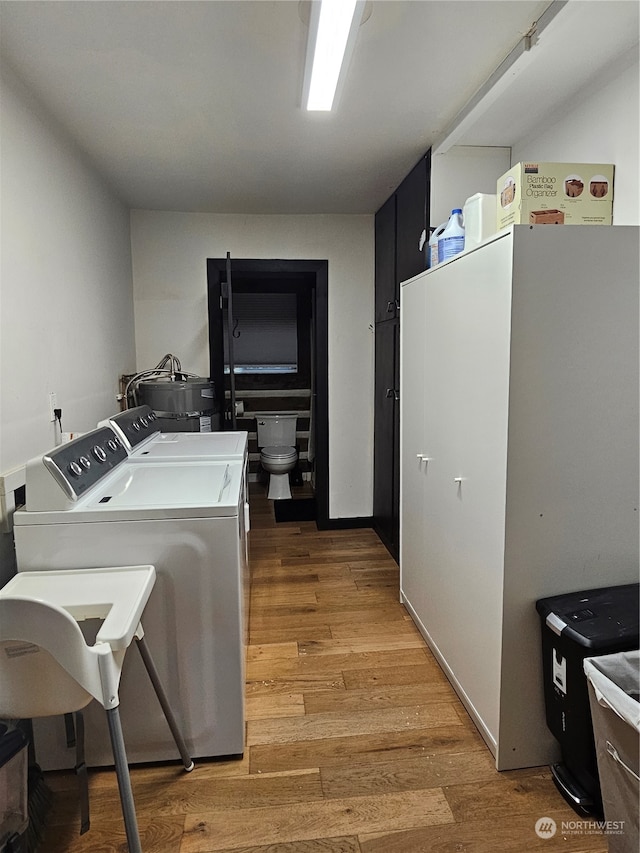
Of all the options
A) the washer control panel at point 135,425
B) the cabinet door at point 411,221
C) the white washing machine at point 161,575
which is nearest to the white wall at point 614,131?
the cabinet door at point 411,221

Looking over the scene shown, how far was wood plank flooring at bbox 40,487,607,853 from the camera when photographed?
1430 mm

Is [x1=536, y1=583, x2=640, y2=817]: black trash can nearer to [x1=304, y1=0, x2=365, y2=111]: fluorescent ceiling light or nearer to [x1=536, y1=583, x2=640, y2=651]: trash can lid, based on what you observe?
[x1=536, y1=583, x2=640, y2=651]: trash can lid

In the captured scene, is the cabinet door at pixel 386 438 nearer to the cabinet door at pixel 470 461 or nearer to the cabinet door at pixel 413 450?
the cabinet door at pixel 413 450

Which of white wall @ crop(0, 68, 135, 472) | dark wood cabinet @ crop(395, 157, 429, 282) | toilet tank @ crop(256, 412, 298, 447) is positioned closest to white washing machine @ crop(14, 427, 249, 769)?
white wall @ crop(0, 68, 135, 472)

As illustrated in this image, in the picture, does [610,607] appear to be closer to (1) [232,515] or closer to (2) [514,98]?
(1) [232,515]

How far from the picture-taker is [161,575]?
5.27 ft

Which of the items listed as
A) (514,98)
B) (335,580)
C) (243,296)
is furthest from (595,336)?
(243,296)

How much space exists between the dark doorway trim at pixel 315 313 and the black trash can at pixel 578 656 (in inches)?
94.9

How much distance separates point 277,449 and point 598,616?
363 centimetres

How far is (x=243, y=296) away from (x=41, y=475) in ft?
13.6

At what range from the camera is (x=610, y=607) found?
1.51m

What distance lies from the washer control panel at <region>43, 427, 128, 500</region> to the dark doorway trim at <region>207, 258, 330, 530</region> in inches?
63.8

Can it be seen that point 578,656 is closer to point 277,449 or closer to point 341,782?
point 341,782

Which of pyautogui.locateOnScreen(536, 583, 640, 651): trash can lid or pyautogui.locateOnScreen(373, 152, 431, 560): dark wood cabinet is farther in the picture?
pyautogui.locateOnScreen(373, 152, 431, 560): dark wood cabinet
